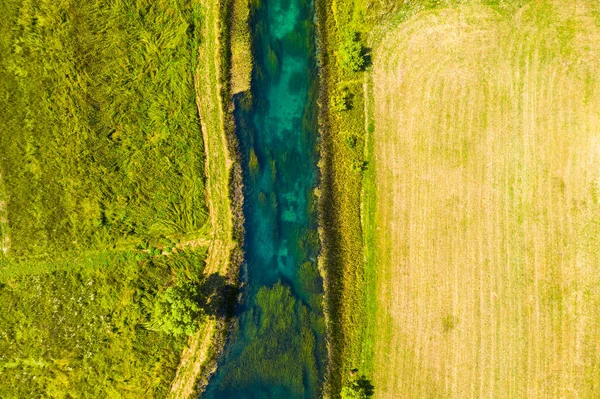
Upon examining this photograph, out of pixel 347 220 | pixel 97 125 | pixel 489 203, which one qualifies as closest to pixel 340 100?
pixel 347 220

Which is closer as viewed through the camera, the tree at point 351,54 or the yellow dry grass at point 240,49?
the tree at point 351,54

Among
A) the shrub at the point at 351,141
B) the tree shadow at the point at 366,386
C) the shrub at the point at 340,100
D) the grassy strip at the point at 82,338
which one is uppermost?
the shrub at the point at 340,100

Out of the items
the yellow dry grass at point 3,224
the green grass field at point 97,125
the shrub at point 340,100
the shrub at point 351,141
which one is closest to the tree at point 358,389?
the green grass field at point 97,125

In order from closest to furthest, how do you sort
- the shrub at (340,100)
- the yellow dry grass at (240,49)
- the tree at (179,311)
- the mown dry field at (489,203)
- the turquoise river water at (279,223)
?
the tree at (179,311) → the mown dry field at (489,203) → the shrub at (340,100) → the turquoise river water at (279,223) → the yellow dry grass at (240,49)

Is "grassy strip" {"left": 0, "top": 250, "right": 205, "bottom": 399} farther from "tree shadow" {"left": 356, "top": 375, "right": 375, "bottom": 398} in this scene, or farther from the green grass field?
"tree shadow" {"left": 356, "top": 375, "right": 375, "bottom": 398}

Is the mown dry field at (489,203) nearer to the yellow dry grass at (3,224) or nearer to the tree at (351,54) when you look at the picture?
the tree at (351,54)

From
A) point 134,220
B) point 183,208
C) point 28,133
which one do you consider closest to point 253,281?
point 183,208

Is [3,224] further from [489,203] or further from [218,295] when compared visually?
[489,203]
